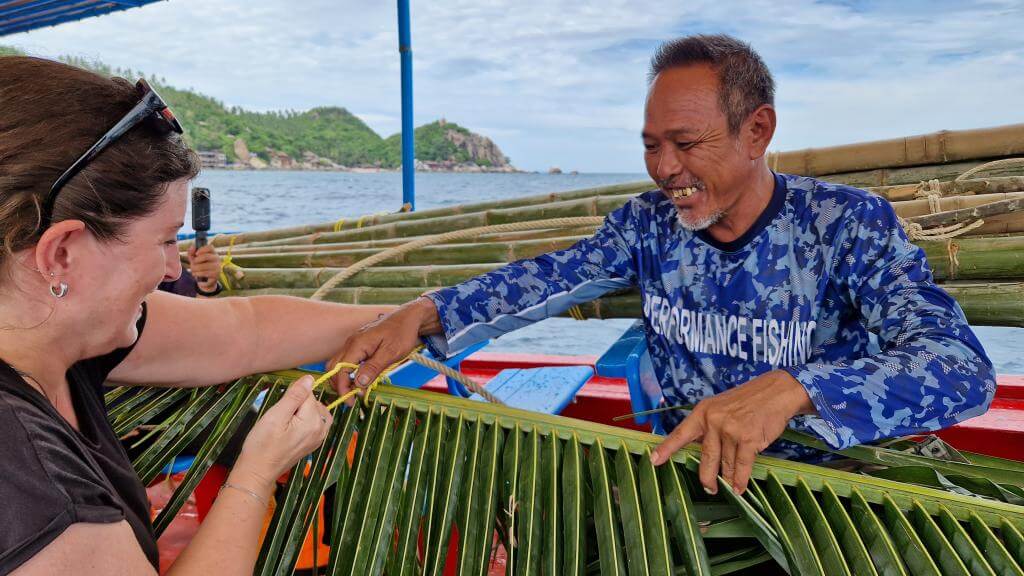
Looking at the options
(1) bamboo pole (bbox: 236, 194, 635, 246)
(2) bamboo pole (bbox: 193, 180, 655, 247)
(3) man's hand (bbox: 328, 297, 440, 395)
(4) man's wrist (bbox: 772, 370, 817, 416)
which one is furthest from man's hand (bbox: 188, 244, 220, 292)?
(4) man's wrist (bbox: 772, 370, 817, 416)

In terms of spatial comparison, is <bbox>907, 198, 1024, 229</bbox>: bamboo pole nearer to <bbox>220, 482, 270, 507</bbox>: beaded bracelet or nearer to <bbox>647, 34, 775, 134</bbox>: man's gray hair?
<bbox>647, 34, 775, 134</bbox>: man's gray hair

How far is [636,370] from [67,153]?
2147 mm

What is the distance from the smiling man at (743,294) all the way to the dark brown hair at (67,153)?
0.66m

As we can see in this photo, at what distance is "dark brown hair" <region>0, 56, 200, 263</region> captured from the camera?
1.05 metres

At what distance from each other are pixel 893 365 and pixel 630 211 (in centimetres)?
89

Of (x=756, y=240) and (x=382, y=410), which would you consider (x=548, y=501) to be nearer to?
(x=382, y=410)

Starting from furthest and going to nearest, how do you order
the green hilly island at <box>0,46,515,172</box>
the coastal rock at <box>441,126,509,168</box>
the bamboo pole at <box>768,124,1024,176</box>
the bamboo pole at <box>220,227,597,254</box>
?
the coastal rock at <box>441,126,509,168</box>
the green hilly island at <box>0,46,515,172</box>
the bamboo pole at <box>220,227,597,254</box>
the bamboo pole at <box>768,124,1024,176</box>

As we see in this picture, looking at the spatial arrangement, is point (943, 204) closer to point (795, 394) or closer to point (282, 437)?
point (795, 394)

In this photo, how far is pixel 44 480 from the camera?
1000mm

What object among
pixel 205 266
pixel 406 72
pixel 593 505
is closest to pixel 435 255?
pixel 205 266

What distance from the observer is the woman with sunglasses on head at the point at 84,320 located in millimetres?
1009

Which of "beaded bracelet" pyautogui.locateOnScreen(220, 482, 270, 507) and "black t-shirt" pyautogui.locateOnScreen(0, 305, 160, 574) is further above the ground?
"black t-shirt" pyautogui.locateOnScreen(0, 305, 160, 574)

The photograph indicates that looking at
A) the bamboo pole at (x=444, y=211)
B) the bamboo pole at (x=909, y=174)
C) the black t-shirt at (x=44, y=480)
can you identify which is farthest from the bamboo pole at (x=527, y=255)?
the black t-shirt at (x=44, y=480)

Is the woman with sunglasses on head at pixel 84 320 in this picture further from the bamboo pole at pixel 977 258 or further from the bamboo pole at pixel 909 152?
the bamboo pole at pixel 909 152
